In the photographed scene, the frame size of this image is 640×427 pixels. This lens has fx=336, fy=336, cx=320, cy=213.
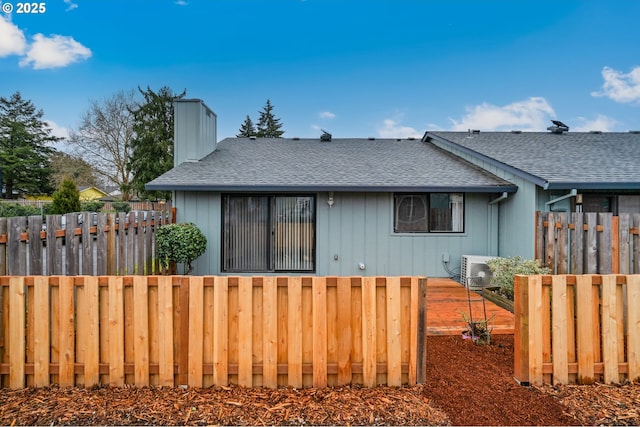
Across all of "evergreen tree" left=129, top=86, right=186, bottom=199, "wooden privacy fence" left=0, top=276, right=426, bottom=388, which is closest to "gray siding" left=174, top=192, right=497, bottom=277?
"wooden privacy fence" left=0, top=276, right=426, bottom=388

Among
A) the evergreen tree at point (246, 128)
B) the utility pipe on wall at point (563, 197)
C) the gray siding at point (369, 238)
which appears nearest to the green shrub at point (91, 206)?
the evergreen tree at point (246, 128)

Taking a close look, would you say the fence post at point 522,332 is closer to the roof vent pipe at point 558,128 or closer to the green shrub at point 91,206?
the roof vent pipe at point 558,128

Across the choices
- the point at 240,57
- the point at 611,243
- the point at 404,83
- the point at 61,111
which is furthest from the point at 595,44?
the point at 61,111

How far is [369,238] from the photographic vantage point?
7.30 m

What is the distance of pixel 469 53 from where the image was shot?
1312 centimetres

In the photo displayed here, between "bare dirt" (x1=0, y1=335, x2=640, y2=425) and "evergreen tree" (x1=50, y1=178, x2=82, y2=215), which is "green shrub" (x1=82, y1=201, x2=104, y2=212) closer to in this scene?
"evergreen tree" (x1=50, y1=178, x2=82, y2=215)

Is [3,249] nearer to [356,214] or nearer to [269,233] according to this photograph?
[269,233]

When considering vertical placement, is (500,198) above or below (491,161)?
below

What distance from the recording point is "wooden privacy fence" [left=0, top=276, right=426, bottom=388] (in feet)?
8.85

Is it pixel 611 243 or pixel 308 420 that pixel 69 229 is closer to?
pixel 308 420

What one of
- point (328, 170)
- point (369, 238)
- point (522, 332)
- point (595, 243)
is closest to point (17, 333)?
point (522, 332)

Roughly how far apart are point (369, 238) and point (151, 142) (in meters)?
25.1

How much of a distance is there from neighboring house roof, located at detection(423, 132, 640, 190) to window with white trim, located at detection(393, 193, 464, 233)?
1301mm

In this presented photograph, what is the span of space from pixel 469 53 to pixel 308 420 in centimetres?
1453
